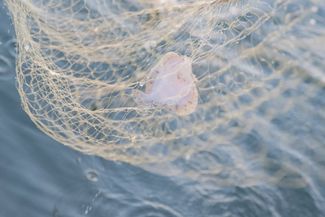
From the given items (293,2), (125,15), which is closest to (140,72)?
(125,15)

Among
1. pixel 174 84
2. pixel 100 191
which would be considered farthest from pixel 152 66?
pixel 100 191

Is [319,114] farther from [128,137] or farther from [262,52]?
[128,137]

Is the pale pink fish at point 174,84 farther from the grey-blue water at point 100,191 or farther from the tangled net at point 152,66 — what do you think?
the grey-blue water at point 100,191

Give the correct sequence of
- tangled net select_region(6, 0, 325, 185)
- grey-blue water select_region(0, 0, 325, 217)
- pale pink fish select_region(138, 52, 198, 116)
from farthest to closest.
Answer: pale pink fish select_region(138, 52, 198, 116) → tangled net select_region(6, 0, 325, 185) → grey-blue water select_region(0, 0, 325, 217)

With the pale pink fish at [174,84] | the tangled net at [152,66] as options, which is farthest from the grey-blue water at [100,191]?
the pale pink fish at [174,84]

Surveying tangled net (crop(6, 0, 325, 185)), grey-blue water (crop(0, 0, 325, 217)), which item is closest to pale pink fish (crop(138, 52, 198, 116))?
tangled net (crop(6, 0, 325, 185))

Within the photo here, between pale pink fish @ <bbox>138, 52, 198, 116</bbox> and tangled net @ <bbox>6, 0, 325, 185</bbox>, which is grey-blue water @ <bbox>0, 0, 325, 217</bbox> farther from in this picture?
pale pink fish @ <bbox>138, 52, 198, 116</bbox>
